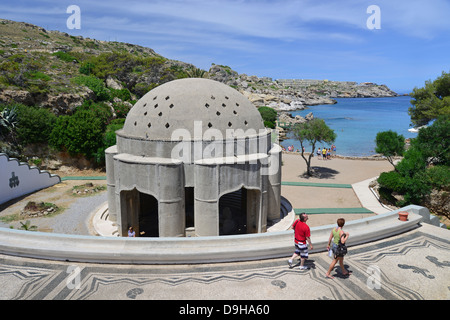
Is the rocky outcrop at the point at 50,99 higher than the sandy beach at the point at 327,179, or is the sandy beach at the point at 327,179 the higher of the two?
the rocky outcrop at the point at 50,99

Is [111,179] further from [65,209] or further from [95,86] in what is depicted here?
[95,86]

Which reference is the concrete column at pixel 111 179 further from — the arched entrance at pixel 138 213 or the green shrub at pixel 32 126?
the green shrub at pixel 32 126

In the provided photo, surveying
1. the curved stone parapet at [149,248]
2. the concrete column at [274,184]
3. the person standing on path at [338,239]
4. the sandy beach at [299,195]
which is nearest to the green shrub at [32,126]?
the sandy beach at [299,195]

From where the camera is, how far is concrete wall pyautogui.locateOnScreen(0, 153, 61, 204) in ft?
74.7

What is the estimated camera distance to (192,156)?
15.0m

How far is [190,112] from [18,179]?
17688 mm

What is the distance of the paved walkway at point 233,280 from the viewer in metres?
7.53

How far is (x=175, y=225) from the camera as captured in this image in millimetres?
14961

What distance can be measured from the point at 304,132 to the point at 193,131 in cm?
1781

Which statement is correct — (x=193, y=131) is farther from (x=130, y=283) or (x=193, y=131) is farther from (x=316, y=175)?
(x=316, y=175)

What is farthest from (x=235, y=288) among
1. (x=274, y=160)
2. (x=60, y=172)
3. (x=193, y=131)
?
(x=60, y=172)

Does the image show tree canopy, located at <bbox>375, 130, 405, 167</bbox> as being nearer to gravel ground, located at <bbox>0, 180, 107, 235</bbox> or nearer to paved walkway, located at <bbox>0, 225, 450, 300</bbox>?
paved walkway, located at <bbox>0, 225, 450, 300</bbox>

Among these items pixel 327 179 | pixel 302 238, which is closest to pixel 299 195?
pixel 327 179

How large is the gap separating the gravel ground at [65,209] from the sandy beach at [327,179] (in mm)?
14680
